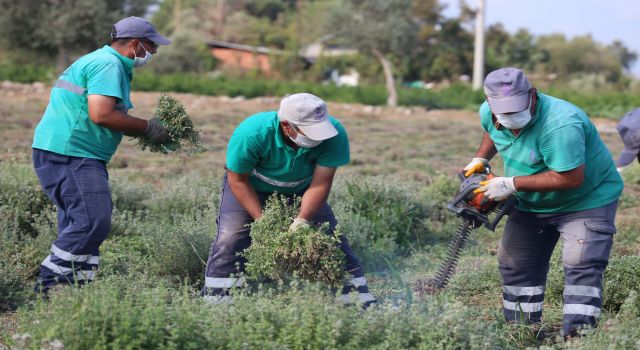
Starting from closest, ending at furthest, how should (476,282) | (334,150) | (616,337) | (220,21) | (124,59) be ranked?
1. (616,337)
2. (334,150)
3. (124,59)
4. (476,282)
5. (220,21)

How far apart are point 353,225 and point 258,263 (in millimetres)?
2359

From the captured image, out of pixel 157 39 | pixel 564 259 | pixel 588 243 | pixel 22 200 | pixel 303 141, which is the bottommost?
pixel 22 200

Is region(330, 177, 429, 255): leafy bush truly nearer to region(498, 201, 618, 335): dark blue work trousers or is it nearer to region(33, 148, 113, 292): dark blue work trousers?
region(498, 201, 618, 335): dark blue work trousers

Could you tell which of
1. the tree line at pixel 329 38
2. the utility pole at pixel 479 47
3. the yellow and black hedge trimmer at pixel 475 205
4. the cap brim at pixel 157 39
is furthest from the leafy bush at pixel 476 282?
the utility pole at pixel 479 47

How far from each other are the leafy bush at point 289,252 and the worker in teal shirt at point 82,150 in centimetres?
109

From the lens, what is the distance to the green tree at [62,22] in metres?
32.0

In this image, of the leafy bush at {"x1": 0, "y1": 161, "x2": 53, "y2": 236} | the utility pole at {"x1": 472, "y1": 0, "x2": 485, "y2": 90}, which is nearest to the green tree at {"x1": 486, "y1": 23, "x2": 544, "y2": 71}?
the utility pole at {"x1": 472, "y1": 0, "x2": 485, "y2": 90}

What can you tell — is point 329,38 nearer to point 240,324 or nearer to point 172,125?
point 172,125

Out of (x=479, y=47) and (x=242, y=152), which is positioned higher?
(x=242, y=152)

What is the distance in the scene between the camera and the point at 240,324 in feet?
12.8

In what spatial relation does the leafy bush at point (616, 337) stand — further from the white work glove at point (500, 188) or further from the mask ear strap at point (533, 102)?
the mask ear strap at point (533, 102)

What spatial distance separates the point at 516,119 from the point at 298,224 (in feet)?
4.30

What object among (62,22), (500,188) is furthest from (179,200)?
(62,22)

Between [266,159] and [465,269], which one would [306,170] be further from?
[465,269]
